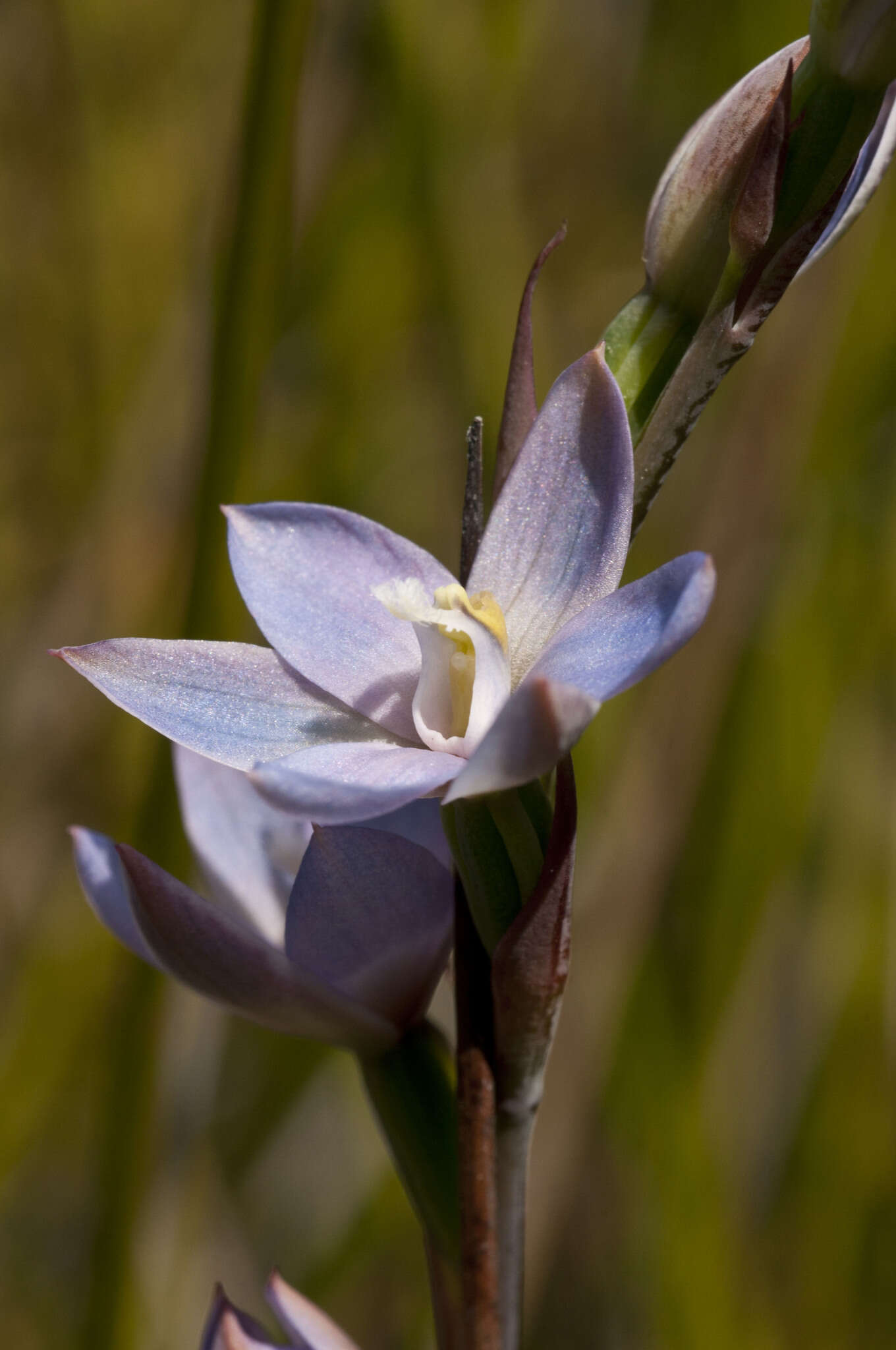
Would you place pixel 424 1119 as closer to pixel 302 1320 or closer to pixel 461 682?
pixel 302 1320

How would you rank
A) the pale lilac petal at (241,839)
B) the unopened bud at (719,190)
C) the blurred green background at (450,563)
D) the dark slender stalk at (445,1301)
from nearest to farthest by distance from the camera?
the unopened bud at (719,190) < the dark slender stalk at (445,1301) < the pale lilac petal at (241,839) < the blurred green background at (450,563)

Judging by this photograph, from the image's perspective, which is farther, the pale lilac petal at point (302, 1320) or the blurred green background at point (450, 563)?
the blurred green background at point (450, 563)

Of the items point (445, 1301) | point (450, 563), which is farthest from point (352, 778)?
point (450, 563)

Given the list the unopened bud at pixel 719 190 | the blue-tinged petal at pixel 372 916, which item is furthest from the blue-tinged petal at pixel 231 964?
the unopened bud at pixel 719 190

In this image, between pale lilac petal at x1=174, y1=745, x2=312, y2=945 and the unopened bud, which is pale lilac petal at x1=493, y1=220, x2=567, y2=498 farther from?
pale lilac petal at x1=174, y1=745, x2=312, y2=945

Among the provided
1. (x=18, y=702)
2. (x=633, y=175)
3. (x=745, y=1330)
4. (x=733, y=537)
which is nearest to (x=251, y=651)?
(x=733, y=537)

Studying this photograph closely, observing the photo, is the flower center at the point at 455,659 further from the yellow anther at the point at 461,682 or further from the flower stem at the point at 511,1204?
the flower stem at the point at 511,1204
